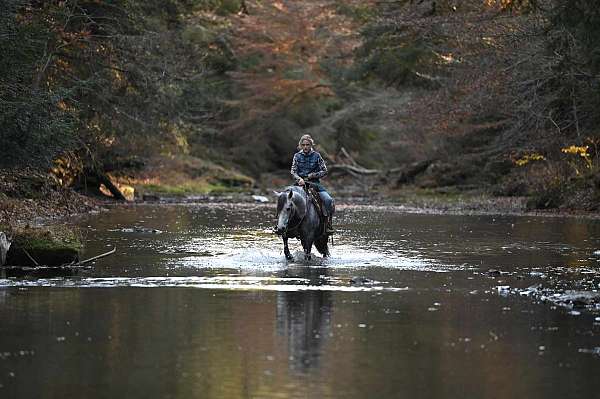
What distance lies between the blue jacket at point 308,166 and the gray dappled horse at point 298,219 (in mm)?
514

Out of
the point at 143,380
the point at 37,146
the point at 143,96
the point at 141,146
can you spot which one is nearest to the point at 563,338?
the point at 143,380

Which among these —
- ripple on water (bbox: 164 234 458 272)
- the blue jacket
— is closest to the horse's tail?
ripple on water (bbox: 164 234 458 272)

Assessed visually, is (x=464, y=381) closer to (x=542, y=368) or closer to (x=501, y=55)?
(x=542, y=368)

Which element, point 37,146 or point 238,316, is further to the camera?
point 37,146

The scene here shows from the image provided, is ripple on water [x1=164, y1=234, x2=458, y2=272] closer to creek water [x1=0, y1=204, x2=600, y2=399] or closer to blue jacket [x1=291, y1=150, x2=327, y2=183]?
creek water [x1=0, y1=204, x2=600, y2=399]

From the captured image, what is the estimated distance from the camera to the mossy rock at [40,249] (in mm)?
20953

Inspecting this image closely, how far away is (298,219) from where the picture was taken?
23359mm

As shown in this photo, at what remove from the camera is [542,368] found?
11.8 metres

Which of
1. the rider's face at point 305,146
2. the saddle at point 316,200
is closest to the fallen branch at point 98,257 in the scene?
the saddle at point 316,200

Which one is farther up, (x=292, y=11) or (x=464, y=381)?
(x=292, y=11)

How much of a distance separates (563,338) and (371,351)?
2227mm

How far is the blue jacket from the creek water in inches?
65.5

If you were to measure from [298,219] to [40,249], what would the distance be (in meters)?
4.75

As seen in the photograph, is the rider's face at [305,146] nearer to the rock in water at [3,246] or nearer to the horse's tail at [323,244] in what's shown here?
the horse's tail at [323,244]
